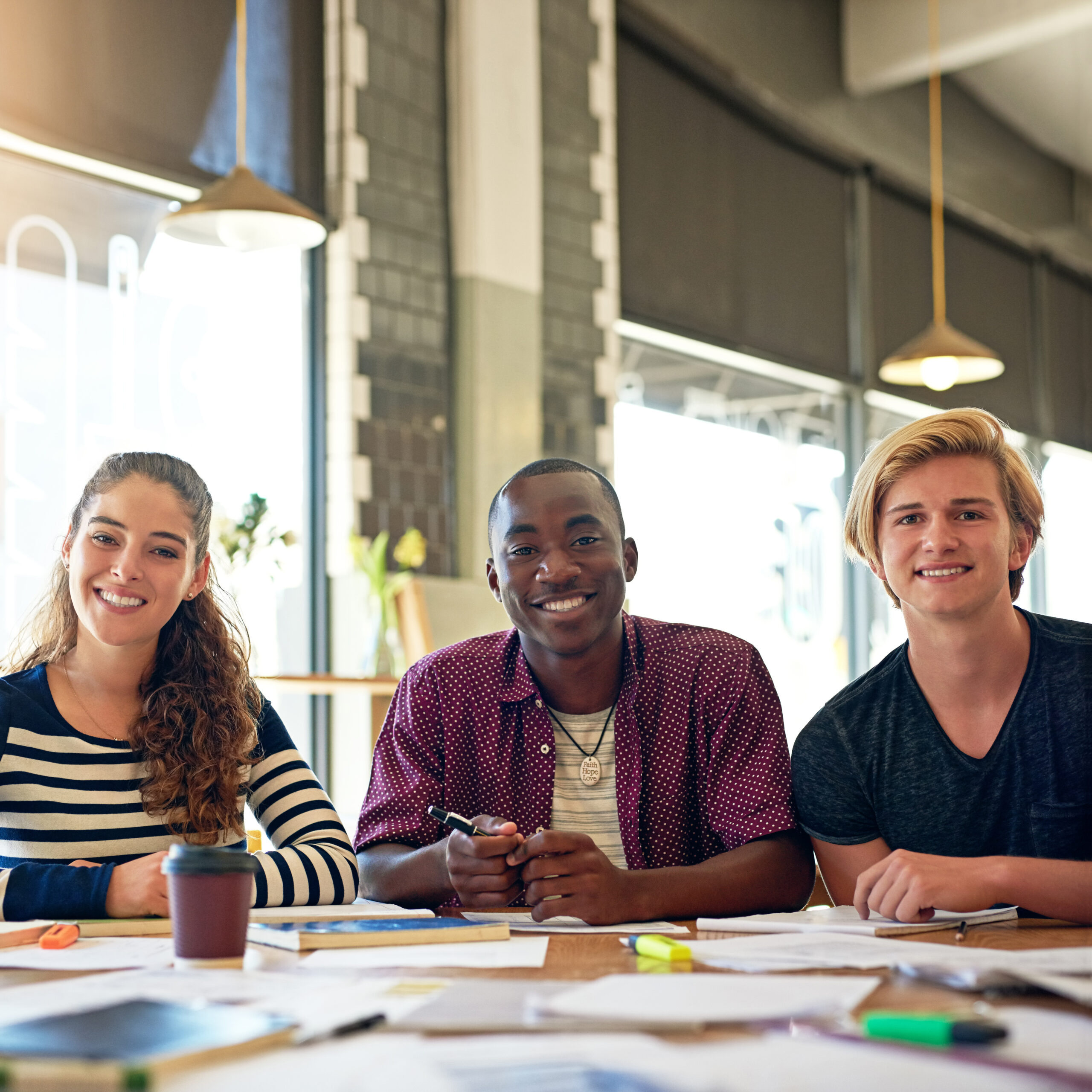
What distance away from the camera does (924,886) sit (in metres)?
1.42

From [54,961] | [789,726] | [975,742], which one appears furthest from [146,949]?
[789,726]

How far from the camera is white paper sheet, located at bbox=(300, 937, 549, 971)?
3.76 ft

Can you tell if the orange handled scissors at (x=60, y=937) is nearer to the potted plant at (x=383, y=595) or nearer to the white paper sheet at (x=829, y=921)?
the white paper sheet at (x=829, y=921)

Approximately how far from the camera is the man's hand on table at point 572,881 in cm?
146

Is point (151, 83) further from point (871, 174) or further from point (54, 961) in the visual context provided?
point (871, 174)

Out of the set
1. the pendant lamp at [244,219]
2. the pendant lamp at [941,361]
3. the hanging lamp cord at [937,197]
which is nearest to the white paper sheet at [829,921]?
the pendant lamp at [244,219]

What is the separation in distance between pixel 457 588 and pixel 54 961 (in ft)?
10.2

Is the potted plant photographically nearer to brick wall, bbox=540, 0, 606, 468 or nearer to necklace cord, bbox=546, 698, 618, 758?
brick wall, bbox=540, 0, 606, 468

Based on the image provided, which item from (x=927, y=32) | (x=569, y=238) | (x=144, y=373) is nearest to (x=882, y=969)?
(x=144, y=373)

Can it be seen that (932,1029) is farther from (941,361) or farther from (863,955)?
(941,361)

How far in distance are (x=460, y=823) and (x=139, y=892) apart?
37cm

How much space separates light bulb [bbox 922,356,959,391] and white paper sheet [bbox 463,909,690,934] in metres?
3.93

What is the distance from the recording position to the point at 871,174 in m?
6.78

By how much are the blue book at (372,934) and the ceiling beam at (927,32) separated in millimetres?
5902
